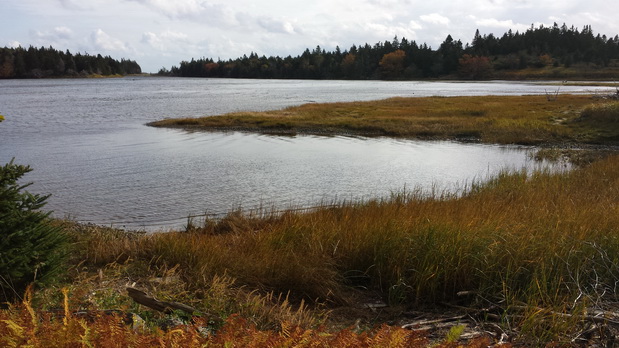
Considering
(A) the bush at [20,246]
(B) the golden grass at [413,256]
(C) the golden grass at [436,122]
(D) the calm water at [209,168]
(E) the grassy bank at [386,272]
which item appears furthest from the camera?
(C) the golden grass at [436,122]

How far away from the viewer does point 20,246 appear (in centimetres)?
476

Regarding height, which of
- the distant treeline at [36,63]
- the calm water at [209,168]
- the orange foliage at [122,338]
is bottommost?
the calm water at [209,168]

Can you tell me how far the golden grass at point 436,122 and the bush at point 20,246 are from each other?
31.5 metres

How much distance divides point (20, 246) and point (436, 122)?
1434 inches

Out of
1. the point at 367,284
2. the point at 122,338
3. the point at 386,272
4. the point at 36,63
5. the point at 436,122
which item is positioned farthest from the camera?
the point at 36,63

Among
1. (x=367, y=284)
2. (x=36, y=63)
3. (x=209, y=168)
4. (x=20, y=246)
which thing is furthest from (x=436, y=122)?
(x=36, y=63)

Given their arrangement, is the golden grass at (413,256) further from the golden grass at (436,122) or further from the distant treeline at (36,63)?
the distant treeline at (36,63)

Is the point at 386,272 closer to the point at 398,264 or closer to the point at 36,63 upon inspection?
the point at 398,264

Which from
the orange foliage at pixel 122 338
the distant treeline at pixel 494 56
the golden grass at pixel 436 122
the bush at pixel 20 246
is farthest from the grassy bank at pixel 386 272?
the distant treeline at pixel 494 56

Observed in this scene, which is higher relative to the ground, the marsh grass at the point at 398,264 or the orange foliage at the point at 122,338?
the orange foliage at the point at 122,338

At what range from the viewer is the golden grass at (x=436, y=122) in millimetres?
33206

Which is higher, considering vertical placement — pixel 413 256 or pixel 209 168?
pixel 413 256

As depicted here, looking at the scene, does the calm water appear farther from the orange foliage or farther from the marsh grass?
the orange foliage

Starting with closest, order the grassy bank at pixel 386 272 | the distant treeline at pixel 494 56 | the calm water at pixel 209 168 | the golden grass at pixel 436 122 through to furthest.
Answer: the grassy bank at pixel 386 272 < the calm water at pixel 209 168 < the golden grass at pixel 436 122 < the distant treeline at pixel 494 56
